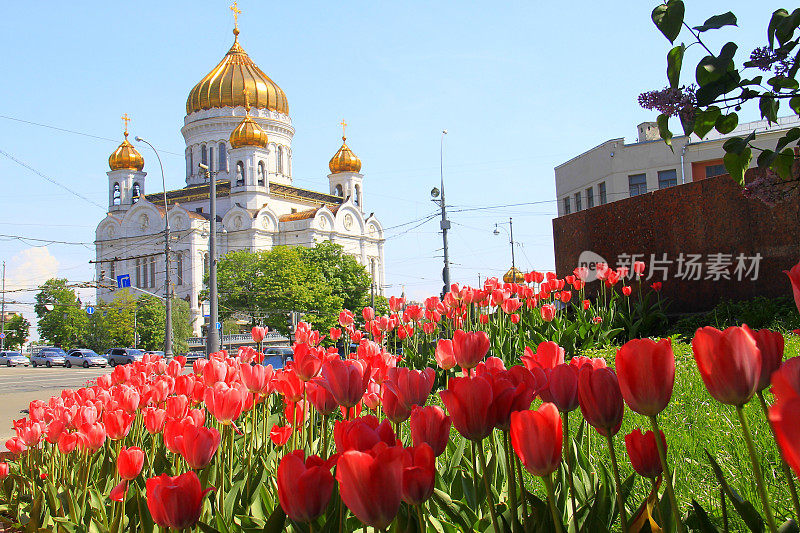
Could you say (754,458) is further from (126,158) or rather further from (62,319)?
(126,158)

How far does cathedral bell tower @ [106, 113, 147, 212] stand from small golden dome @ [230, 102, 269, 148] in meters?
9.75

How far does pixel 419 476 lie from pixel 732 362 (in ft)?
1.56

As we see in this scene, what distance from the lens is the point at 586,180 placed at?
37.0 meters

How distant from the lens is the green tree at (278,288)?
42.4 m

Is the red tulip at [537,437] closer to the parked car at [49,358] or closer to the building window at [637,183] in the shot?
the building window at [637,183]

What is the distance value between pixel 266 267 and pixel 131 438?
4227 centimetres

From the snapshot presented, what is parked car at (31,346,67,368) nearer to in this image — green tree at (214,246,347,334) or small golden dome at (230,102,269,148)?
green tree at (214,246,347,334)

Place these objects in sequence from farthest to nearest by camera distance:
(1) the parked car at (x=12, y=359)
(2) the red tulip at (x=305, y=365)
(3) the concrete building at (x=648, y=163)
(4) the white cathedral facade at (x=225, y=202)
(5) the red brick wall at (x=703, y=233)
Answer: (4) the white cathedral facade at (x=225, y=202)
(1) the parked car at (x=12, y=359)
(3) the concrete building at (x=648, y=163)
(5) the red brick wall at (x=703, y=233)
(2) the red tulip at (x=305, y=365)

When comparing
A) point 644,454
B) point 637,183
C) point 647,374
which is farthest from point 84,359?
point 647,374

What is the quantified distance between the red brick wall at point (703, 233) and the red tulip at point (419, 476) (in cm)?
724

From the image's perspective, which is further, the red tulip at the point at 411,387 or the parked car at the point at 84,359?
the parked car at the point at 84,359

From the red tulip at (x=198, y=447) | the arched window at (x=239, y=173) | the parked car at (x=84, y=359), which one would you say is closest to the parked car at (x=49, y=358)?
the parked car at (x=84, y=359)

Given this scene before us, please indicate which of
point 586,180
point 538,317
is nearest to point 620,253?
point 538,317

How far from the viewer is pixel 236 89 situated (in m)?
59.2
